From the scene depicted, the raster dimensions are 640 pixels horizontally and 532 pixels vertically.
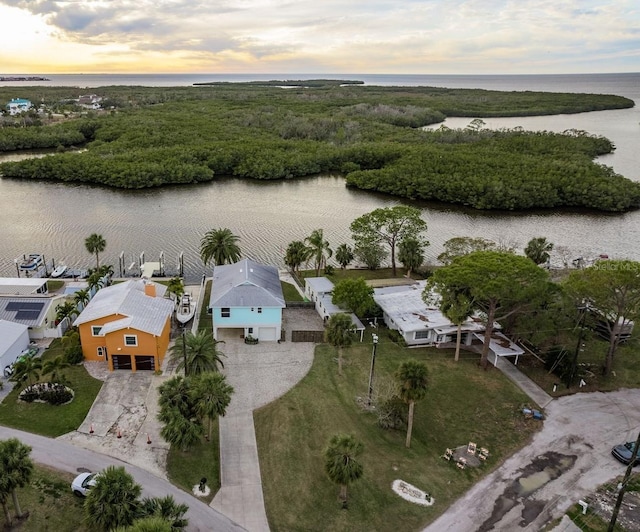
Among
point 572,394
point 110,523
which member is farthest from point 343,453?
point 572,394

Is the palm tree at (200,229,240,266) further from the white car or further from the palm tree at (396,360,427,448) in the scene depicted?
the white car

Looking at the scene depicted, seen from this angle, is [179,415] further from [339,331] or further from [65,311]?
[65,311]

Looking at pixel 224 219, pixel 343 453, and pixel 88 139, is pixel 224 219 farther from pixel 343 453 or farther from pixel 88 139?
pixel 88 139

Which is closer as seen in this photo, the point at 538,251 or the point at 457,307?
the point at 457,307

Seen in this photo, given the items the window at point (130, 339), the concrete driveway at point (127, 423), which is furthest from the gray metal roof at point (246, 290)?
the concrete driveway at point (127, 423)

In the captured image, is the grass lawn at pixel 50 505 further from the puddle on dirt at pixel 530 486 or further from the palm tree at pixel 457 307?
the palm tree at pixel 457 307

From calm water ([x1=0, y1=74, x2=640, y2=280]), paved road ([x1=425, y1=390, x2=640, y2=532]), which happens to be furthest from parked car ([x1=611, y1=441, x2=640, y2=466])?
calm water ([x1=0, y1=74, x2=640, y2=280])

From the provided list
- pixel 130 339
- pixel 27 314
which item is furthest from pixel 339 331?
pixel 27 314
